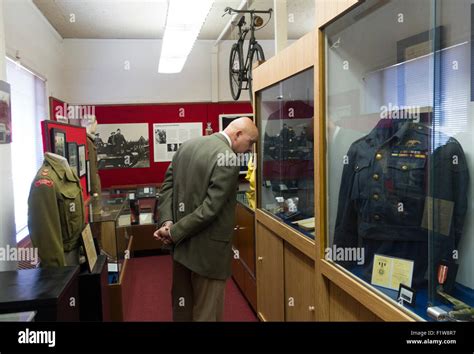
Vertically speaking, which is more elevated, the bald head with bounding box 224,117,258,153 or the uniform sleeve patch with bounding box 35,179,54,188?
the bald head with bounding box 224,117,258,153

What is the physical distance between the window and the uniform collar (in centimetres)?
132

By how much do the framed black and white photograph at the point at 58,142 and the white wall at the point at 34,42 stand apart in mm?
1107

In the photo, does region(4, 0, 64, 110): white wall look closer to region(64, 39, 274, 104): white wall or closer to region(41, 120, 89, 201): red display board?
region(64, 39, 274, 104): white wall

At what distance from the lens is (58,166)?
2244 mm

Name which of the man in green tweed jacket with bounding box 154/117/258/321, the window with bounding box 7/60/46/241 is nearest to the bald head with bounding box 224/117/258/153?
the man in green tweed jacket with bounding box 154/117/258/321

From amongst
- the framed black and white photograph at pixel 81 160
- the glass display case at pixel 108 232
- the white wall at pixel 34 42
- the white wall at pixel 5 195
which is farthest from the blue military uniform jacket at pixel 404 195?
the white wall at pixel 34 42

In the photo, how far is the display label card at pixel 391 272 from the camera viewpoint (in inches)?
59.3

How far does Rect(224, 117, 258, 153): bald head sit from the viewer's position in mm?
2480

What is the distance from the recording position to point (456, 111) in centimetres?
136

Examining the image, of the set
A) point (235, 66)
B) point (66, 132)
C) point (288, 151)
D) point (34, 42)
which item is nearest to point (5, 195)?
point (66, 132)

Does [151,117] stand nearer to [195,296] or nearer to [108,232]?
[108,232]

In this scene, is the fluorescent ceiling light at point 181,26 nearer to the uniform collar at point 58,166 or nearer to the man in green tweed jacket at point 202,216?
the man in green tweed jacket at point 202,216
